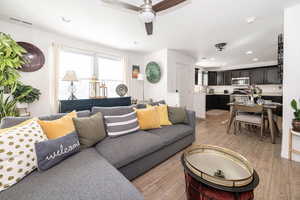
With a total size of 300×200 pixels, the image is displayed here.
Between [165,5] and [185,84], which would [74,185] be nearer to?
[165,5]

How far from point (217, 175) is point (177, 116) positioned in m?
1.53

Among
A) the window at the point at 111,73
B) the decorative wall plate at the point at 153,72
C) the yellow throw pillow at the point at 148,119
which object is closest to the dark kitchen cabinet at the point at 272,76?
the decorative wall plate at the point at 153,72

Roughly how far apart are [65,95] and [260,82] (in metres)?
7.91

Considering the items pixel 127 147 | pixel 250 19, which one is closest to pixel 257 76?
pixel 250 19

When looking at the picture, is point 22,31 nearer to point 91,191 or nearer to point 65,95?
point 65,95

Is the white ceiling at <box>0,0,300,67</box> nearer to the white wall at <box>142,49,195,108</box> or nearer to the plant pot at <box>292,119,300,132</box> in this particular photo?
the white wall at <box>142,49,195,108</box>

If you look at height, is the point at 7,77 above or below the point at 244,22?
below

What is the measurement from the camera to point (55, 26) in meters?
2.53

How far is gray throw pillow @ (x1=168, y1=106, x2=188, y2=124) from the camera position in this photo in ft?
8.03

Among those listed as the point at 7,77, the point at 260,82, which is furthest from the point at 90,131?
the point at 260,82

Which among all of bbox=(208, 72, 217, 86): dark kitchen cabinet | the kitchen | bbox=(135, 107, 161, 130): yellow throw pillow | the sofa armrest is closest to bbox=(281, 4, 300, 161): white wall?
the sofa armrest

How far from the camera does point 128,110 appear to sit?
206 centimetres

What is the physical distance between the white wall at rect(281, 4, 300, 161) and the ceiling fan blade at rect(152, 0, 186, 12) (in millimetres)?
1946

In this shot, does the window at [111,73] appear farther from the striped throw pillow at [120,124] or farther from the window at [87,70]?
the striped throw pillow at [120,124]
